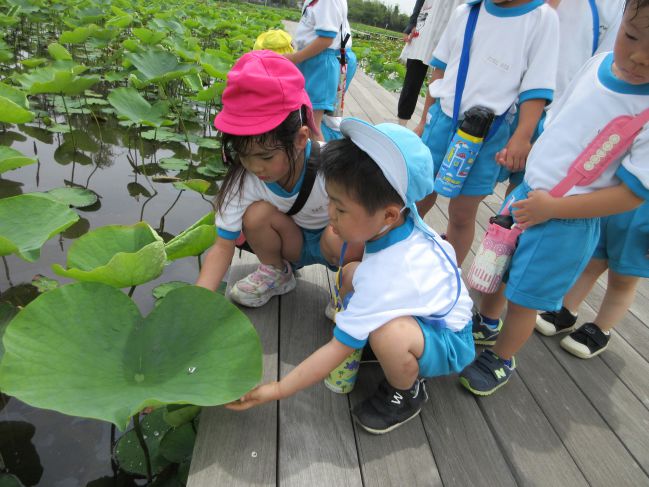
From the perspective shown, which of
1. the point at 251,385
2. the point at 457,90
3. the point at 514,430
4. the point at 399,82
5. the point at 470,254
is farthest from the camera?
the point at 399,82

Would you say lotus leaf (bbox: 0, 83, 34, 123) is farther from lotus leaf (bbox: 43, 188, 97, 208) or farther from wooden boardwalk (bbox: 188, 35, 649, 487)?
wooden boardwalk (bbox: 188, 35, 649, 487)

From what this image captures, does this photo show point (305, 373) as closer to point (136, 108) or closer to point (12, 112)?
point (12, 112)

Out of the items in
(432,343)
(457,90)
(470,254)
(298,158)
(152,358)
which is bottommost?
(470,254)

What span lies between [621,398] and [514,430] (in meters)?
0.38

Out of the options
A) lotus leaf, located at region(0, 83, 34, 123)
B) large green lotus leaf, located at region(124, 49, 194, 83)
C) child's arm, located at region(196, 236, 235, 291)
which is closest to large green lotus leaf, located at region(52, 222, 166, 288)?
child's arm, located at region(196, 236, 235, 291)

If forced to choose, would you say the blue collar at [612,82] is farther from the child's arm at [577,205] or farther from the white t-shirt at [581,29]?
the white t-shirt at [581,29]

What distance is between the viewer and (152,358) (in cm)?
93

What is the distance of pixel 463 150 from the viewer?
1.34 m

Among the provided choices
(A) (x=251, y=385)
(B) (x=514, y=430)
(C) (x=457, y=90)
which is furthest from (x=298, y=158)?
(B) (x=514, y=430)

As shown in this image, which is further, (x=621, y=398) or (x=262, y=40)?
(x=262, y=40)

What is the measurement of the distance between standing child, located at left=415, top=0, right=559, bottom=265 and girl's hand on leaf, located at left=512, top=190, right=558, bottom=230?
0.27m

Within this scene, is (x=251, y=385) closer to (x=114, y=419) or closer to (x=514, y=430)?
(x=114, y=419)

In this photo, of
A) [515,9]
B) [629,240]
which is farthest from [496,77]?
[629,240]

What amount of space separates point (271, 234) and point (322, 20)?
120 cm
